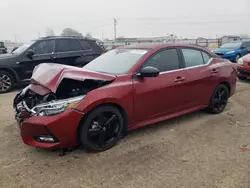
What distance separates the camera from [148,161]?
318 cm

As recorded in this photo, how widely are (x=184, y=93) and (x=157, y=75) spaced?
89 centimetres

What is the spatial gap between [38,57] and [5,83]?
4.21 feet

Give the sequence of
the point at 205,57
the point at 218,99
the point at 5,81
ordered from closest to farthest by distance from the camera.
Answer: the point at 205,57 < the point at 218,99 < the point at 5,81

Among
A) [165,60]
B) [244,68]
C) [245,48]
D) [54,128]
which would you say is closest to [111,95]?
[54,128]

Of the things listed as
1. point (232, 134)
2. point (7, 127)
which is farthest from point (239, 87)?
point (7, 127)

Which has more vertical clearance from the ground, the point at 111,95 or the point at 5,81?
the point at 111,95

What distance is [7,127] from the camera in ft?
14.5

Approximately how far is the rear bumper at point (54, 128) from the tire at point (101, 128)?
13cm

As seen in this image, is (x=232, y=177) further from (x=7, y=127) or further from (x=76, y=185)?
(x=7, y=127)

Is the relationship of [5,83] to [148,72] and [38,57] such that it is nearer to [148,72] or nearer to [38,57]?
[38,57]

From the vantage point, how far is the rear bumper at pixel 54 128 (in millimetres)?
3029

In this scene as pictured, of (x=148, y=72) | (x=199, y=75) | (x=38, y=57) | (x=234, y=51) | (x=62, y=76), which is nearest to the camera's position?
(x=62, y=76)

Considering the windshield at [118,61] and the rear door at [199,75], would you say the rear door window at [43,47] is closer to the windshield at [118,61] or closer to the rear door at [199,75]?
the windshield at [118,61]

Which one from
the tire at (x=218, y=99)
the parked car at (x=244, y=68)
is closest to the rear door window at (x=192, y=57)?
the tire at (x=218, y=99)
